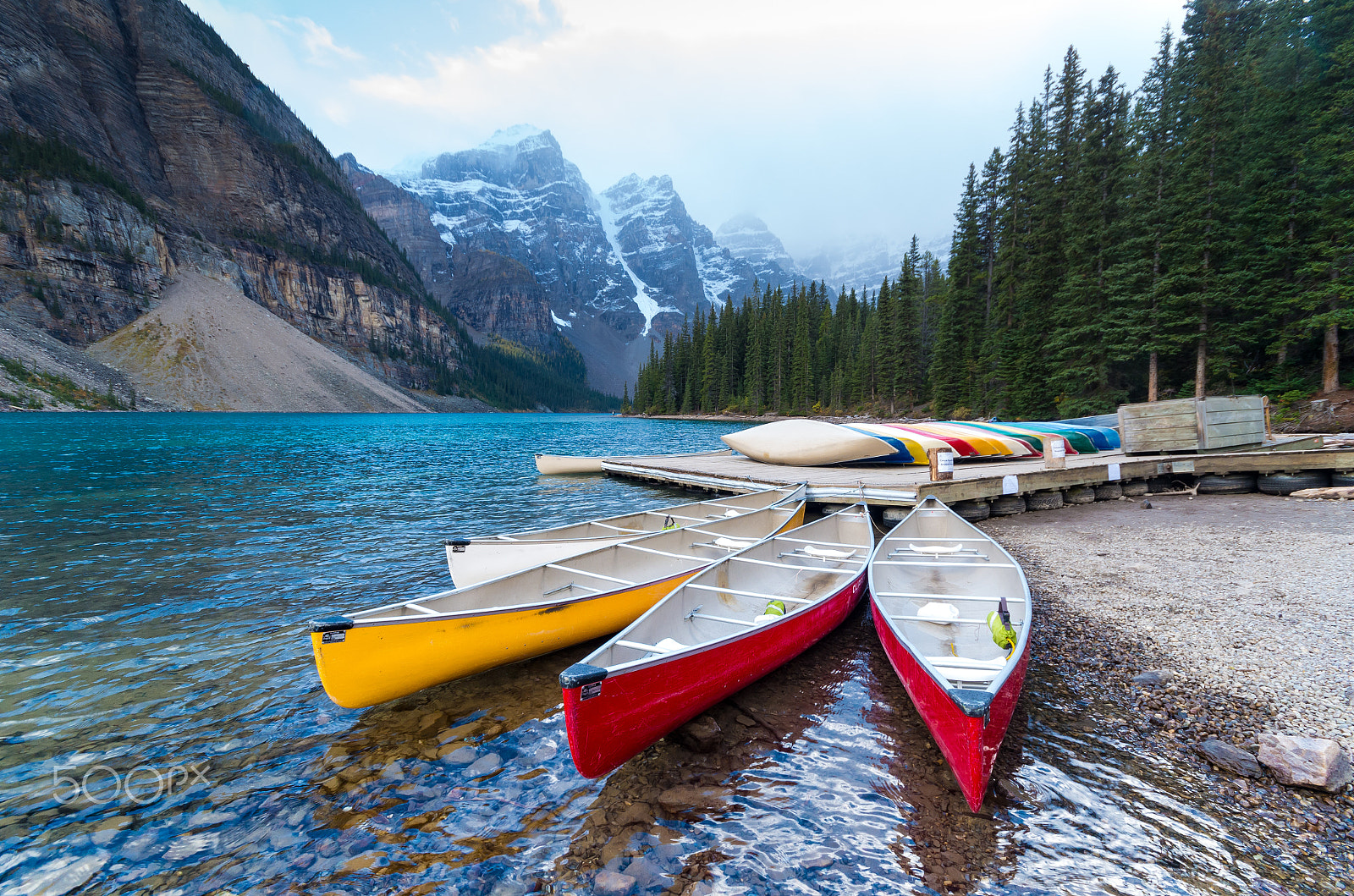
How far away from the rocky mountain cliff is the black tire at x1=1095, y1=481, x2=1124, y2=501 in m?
133

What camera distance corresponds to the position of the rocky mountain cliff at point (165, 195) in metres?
92.2

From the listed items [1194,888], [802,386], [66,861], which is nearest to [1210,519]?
[1194,888]

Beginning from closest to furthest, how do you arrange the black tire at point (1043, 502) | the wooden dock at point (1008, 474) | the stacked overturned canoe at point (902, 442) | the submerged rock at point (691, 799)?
the submerged rock at point (691, 799)
the wooden dock at point (1008, 474)
the black tire at point (1043, 502)
the stacked overturned canoe at point (902, 442)

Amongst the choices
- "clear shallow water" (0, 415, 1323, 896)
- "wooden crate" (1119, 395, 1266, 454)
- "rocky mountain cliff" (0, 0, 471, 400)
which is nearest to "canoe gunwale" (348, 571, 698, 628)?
"clear shallow water" (0, 415, 1323, 896)

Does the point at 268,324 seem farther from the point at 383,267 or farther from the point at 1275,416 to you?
the point at 1275,416

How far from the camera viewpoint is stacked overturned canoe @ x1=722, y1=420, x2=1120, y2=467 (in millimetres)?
17641

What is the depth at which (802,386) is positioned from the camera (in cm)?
7756

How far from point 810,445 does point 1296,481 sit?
510 inches

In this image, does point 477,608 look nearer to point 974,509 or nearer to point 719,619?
point 719,619

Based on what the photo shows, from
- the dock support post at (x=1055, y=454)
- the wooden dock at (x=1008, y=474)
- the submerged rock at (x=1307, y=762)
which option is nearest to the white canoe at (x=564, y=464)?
the wooden dock at (x=1008, y=474)

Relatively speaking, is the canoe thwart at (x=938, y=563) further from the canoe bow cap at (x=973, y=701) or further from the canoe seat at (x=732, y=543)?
the canoe bow cap at (x=973, y=701)

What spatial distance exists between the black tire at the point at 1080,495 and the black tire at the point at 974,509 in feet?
10.0

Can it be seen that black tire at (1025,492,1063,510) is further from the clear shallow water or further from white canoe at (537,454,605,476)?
white canoe at (537,454,605,476)

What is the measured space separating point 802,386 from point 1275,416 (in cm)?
5599
